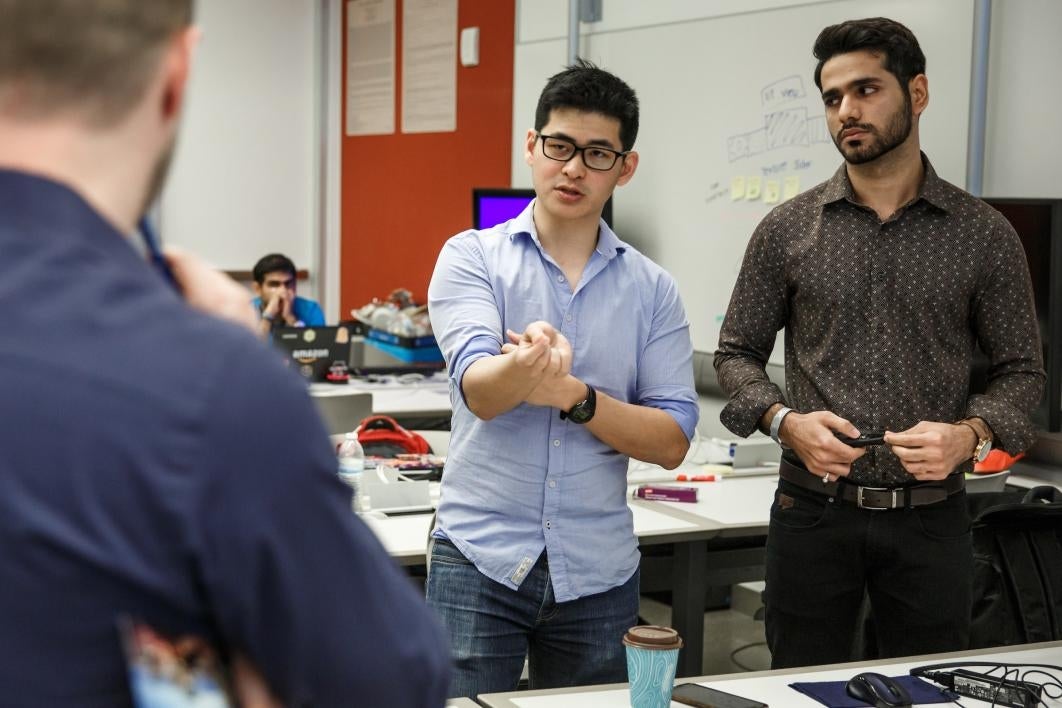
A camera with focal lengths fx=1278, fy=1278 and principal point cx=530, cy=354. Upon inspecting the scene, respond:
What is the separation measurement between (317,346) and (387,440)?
186cm

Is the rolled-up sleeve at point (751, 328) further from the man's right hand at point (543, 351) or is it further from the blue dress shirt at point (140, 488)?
the blue dress shirt at point (140, 488)

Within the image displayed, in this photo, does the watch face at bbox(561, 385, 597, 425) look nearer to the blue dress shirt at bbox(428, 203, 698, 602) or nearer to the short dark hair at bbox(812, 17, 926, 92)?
the blue dress shirt at bbox(428, 203, 698, 602)

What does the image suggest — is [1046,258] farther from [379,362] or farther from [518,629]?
[379,362]

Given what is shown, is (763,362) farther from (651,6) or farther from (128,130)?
(651,6)

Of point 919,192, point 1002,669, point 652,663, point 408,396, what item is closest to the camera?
point 652,663

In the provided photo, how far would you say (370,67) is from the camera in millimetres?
7609

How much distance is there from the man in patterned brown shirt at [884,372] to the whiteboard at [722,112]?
146 centimetres

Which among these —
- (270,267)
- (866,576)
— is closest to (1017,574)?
(866,576)

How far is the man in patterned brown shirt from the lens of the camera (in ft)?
8.57

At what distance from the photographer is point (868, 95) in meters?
2.72

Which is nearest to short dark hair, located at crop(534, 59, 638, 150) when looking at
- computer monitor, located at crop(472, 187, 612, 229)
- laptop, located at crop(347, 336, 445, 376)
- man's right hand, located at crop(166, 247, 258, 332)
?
man's right hand, located at crop(166, 247, 258, 332)

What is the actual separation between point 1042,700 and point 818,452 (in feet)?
2.20

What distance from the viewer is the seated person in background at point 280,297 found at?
6402mm

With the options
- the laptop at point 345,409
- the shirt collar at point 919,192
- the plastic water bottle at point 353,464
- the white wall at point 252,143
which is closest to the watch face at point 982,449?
the shirt collar at point 919,192
